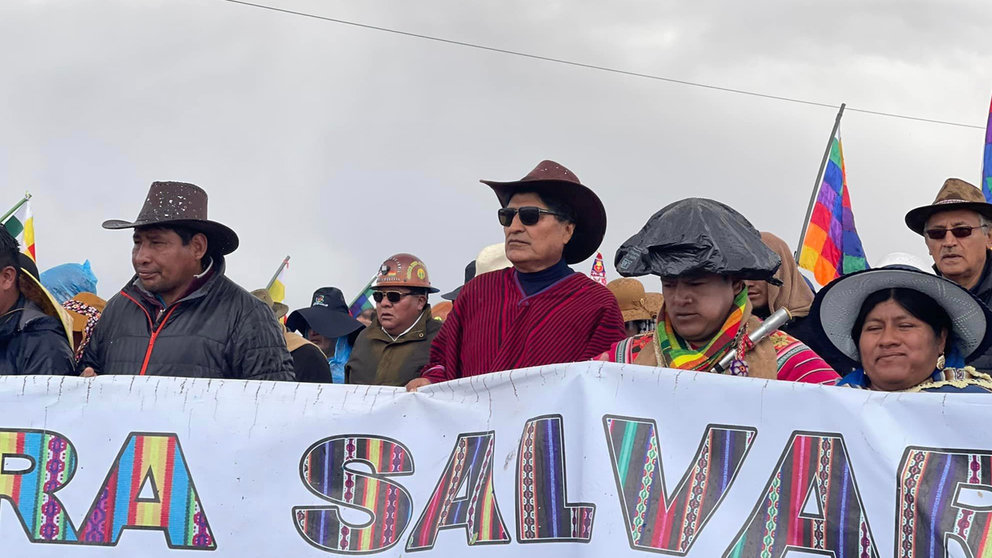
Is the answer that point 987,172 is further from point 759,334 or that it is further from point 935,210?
point 759,334

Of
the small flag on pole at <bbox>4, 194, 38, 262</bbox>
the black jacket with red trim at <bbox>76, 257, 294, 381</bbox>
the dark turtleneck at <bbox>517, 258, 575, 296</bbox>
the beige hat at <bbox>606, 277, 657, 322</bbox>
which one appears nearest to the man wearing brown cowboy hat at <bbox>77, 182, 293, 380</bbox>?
the black jacket with red trim at <bbox>76, 257, 294, 381</bbox>

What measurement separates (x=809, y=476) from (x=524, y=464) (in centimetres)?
84

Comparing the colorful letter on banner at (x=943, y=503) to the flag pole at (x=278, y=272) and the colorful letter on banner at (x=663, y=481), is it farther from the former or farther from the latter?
the flag pole at (x=278, y=272)

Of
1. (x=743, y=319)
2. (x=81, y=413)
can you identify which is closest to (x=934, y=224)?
(x=743, y=319)

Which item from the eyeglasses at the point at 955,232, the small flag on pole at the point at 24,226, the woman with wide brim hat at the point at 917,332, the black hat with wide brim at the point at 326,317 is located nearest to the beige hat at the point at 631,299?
the eyeglasses at the point at 955,232

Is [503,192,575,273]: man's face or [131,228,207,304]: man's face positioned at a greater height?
[503,192,575,273]: man's face

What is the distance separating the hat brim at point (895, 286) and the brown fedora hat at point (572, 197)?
1158 millimetres

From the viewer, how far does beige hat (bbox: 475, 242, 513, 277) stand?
6.91 meters

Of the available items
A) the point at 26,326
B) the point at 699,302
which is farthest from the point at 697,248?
the point at 26,326

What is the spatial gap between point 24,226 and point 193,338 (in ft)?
17.4

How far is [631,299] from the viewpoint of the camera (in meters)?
6.95

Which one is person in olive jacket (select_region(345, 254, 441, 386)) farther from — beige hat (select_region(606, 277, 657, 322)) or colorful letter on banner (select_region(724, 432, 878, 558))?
colorful letter on banner (select_region(724, 432, 878, 558))

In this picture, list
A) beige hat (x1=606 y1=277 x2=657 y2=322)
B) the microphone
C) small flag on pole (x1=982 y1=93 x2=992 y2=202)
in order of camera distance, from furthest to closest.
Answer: small flag on pole (x1=982 y1=93 x2=992 y2=202) < beige hat (x1=606 y1=277 x2=657 y2=322) < the microphone

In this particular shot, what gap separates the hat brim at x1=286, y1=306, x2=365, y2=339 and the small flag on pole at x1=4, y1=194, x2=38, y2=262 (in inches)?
83.3
